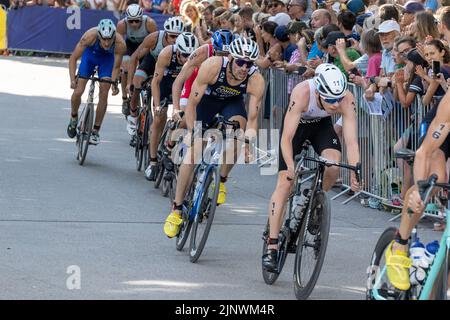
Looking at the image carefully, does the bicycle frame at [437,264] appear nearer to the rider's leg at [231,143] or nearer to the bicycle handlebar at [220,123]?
the bicycle handlebar at [220,123]

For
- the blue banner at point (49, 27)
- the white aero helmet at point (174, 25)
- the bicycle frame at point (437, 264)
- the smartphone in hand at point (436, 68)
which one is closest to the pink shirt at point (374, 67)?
the smartphone in hand at point (436, 68)

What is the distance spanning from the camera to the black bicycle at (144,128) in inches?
580

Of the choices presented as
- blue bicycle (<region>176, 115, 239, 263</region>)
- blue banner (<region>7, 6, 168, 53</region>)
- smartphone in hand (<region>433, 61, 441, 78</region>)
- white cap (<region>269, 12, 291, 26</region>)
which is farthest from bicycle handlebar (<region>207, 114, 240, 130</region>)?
blue banner (<region>7, 6, 168, 53</region>)

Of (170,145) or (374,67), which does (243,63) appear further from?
(374,67)

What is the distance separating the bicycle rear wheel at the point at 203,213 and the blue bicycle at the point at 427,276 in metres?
2.32

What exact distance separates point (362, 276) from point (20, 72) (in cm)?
1930

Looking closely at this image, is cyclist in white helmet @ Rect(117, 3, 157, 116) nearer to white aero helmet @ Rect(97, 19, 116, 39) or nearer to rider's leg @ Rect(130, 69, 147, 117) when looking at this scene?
rider's leg @ Rect(130, 69, 147, 117)

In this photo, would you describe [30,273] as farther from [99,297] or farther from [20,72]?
[20,72]

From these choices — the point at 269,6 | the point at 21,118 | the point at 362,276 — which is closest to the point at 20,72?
the point at 21,118

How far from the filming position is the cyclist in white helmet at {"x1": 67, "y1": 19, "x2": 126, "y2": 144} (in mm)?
15227

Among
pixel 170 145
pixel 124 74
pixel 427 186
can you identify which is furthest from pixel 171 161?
pixel 427 186

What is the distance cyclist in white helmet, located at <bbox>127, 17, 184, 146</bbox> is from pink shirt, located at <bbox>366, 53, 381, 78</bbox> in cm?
247

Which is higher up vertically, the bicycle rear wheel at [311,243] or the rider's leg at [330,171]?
the rider's leg at [330,171]
